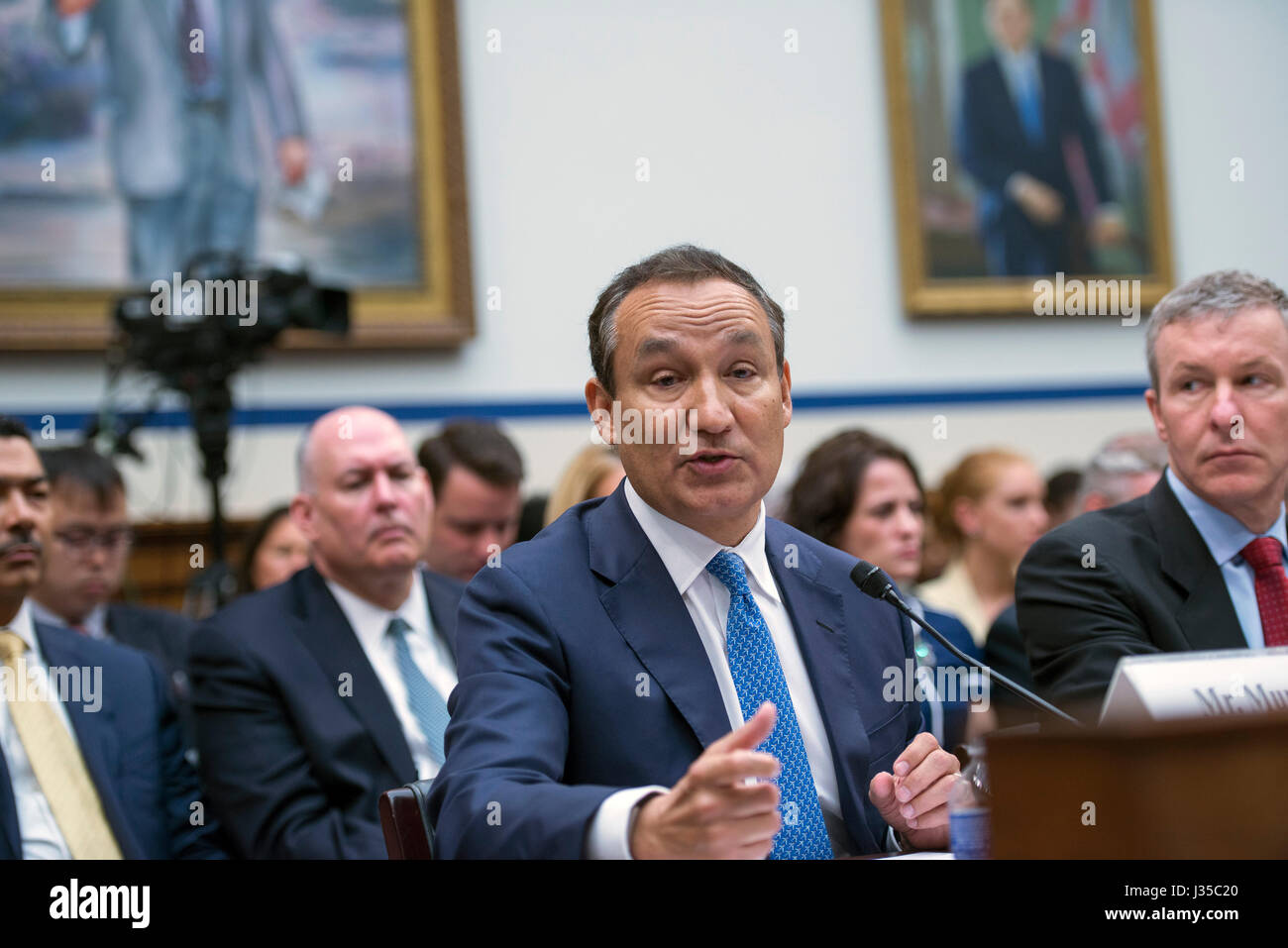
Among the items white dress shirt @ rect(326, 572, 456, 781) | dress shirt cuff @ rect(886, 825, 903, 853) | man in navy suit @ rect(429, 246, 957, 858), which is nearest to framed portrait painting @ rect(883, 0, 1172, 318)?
white dress shirt @ rect(326, 572, 456, 781)

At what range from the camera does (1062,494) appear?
464cm

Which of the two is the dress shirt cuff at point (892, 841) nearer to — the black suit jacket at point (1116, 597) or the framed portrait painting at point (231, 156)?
the black suit jacket at point (1116, 597)

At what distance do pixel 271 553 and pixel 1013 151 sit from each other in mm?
3737

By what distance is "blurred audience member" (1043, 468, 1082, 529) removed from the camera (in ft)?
14.9

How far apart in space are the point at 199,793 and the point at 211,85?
311 centimetres

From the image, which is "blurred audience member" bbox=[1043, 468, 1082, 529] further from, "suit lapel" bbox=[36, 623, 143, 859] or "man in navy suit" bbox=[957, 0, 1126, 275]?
"suit lapel" bbox=[36, 623, 143, 859]

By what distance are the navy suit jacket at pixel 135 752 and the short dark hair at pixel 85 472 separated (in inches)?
Answer: 36.5

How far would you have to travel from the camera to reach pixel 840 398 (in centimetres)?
575

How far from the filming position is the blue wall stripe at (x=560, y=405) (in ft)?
16.3

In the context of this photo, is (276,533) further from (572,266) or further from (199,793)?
(572,266)

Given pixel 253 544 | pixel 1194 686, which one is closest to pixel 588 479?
pixel 253 544

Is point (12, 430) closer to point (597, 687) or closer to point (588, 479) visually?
point (588, 479)

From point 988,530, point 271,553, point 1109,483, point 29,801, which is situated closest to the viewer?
point 29,801

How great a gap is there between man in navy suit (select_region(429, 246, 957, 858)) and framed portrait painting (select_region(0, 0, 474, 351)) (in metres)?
3.55
